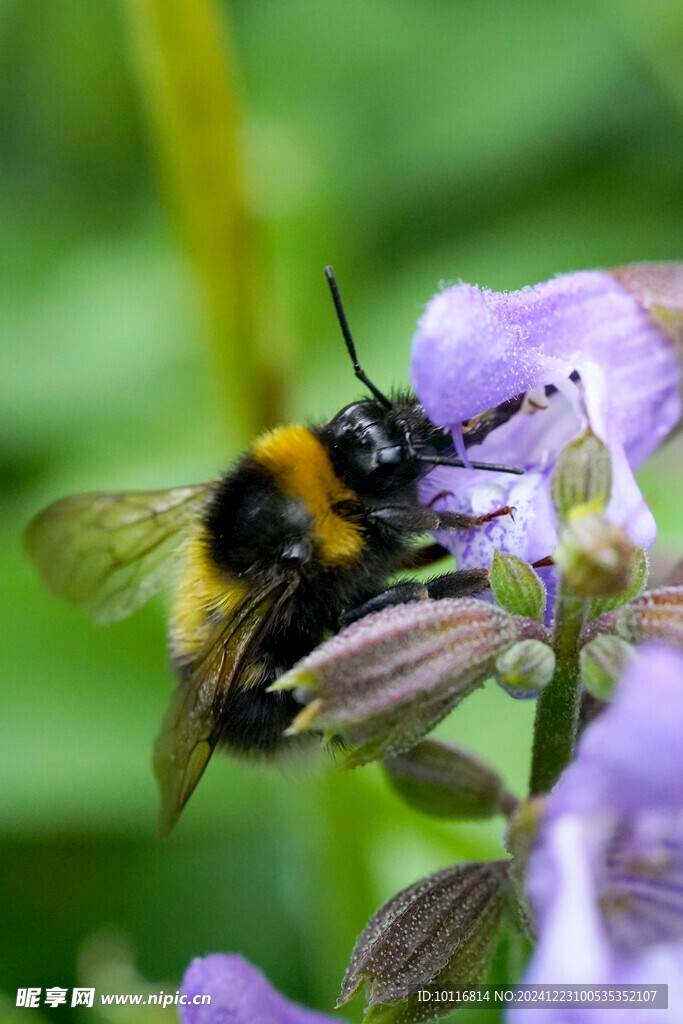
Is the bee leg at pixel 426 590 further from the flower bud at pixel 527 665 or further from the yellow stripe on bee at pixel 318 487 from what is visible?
the flower bud at pixel 527 665

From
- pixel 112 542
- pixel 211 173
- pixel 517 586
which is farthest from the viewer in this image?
pixel 211 173

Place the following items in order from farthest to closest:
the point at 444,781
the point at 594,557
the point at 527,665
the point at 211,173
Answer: the point at 211,173
the point at 444,781
the point at 527,665
the point at 594,557

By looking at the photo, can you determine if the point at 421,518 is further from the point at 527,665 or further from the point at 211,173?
the point at 211,173

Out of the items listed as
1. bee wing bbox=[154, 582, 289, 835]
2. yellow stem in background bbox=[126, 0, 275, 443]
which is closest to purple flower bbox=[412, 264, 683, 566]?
bee wing bbox=[154, 582, 289, 835]

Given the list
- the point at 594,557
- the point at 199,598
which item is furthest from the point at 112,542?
the point at 594,557

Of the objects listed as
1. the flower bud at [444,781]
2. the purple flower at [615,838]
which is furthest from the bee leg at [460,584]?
the purple flower at [615,838]

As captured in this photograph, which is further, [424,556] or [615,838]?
[424,556]

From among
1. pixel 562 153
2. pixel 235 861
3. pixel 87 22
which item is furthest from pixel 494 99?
pixel 235 861

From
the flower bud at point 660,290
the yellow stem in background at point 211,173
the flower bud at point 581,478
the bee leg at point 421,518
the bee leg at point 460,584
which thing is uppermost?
the yellow stem in background at point 211,173
